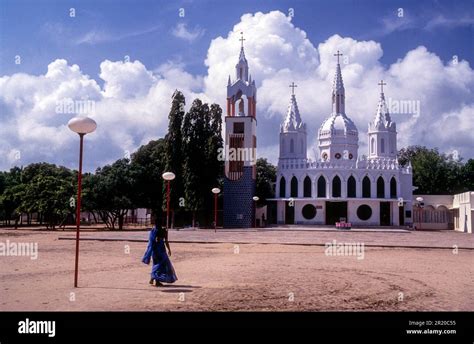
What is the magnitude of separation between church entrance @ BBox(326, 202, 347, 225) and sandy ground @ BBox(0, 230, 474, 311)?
101ft

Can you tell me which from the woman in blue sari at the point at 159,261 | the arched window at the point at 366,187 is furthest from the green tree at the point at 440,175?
the woman in blue sari at the point at 159,261

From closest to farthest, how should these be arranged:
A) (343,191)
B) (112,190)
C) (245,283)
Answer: (245,283), (112,190), (343,191)

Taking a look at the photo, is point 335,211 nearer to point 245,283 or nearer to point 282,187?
point 282,187

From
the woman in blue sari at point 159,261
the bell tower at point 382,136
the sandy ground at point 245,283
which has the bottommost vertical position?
the sandy ground at point 245,283

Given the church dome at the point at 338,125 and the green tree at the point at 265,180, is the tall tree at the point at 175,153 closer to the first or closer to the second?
the green tree at the point at 265,180

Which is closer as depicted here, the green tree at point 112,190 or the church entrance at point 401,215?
the green tree at point 112,190

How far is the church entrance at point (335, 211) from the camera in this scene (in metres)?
48.9

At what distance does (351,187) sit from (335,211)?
2876 mm

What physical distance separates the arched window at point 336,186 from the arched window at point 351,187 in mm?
879

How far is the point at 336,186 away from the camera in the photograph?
1945 inches

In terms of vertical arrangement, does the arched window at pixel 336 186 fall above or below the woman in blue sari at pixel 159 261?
above

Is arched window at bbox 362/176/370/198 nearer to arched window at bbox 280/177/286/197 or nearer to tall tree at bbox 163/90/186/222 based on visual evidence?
arched window at bbox 280/177/286/197

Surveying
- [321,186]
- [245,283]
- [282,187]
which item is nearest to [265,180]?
[282,187]

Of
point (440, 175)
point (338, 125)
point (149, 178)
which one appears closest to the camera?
point (149, 178)
